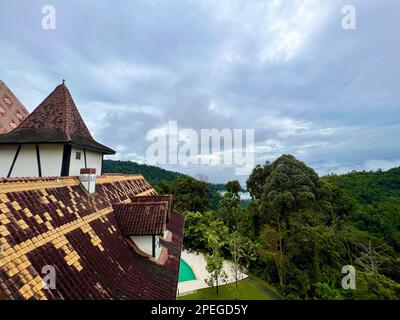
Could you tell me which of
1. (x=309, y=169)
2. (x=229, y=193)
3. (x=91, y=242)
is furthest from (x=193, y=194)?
(x=91, y=242)

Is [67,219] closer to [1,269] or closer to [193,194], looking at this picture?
[1,269]

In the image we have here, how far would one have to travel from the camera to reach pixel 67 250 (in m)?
3.90

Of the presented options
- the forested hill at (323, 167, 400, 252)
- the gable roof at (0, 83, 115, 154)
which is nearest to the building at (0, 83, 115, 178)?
the gable roof at (0, 83, 115, 154)

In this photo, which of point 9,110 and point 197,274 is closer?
point 9,110

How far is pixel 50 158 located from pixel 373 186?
40832 millimetres

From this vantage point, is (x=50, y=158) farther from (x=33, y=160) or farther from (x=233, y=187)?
(x=233, y=187)

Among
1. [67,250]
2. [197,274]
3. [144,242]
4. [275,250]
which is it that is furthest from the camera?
[197,274]

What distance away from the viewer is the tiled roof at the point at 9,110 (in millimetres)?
10555

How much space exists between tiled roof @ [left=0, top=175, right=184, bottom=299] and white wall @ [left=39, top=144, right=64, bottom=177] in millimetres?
1938

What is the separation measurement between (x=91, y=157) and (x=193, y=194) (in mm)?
20406

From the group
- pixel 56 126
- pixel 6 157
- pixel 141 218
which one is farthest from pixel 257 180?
pixel 6 157

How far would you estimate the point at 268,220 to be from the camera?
16.5 m

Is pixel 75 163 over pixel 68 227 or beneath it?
over

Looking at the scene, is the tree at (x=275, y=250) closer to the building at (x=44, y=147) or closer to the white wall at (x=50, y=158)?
the building at (x=44, y=147)
